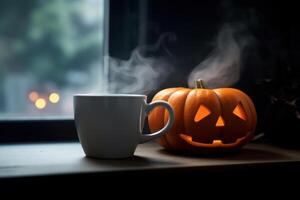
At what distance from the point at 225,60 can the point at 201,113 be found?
11.8 inches

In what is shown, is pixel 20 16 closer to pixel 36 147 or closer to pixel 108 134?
pixel 36 147

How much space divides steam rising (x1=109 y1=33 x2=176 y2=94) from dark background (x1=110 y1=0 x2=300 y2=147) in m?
0.02

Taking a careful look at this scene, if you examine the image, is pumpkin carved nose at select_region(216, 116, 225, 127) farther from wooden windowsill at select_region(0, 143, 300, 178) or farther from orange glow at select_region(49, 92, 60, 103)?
orange glow at select_region(49, 92, 60, 103)

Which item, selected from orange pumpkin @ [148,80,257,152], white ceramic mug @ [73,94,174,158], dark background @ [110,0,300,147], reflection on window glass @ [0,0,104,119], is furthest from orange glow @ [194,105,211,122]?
reflection on window glass @ [0,0,104,119]

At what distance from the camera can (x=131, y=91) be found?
1.04 m

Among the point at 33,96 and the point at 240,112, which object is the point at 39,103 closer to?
the point at 33,96

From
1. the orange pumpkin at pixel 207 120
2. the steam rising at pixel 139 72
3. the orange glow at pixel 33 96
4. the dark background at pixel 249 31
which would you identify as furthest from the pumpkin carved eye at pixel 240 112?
the orange glow at pixel 33 96

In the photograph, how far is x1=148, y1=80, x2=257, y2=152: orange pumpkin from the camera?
819mm

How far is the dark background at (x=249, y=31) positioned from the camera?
1.01 metres

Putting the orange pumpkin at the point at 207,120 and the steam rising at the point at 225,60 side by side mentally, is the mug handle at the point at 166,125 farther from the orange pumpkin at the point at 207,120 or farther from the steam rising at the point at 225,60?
the steam rising at the point at 225,60

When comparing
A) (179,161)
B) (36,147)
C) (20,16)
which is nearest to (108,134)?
(179,161)

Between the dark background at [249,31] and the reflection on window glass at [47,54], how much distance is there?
0.08m

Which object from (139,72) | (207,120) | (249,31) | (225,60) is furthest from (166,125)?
(249,31)

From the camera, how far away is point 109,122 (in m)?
0.74
